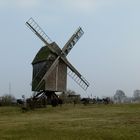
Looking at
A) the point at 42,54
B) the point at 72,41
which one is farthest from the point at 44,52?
the point at 72,41

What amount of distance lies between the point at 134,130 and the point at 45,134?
526 centimetres

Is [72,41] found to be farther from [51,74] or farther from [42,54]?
[51,74]

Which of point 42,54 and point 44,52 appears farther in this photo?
point 42,54

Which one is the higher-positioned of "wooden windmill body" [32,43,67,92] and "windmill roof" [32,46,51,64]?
"windmill roof" [32,46,51,64]

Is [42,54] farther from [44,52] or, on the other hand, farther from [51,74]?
[51,74]

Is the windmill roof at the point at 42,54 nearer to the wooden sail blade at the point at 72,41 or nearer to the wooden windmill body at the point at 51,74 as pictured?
the wooden windmill body at the point at 51,74

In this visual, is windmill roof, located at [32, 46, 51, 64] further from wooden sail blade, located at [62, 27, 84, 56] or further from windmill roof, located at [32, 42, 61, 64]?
wooden sail blade, located at [62, 27, 84, 56]

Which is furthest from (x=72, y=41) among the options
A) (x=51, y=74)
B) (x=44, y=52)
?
(x=51, y=74)

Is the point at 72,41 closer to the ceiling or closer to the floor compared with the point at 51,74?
closer to the ceiling

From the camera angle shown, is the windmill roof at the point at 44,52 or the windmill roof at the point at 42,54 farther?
the windmill roof at the point at 42,54

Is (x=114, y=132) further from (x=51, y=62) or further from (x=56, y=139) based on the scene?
(x=51, y=62)

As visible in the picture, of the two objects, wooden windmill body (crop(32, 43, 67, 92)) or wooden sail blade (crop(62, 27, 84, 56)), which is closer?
wooden windmill body (crop(32, 43, 67, 92))

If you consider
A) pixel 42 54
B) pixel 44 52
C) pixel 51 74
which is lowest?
pixel 51 74

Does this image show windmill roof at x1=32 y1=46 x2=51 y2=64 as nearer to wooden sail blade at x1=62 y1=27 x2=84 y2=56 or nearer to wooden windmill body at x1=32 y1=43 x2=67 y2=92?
wooden windmill body at x1=32 y1=43 x2=67 y2=92
